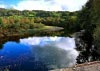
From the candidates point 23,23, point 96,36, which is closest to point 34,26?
point 23,23

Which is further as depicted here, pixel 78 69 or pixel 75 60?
pixel 75 60

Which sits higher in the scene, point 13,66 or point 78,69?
point 78,69

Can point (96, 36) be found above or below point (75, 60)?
above

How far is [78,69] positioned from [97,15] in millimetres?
35348

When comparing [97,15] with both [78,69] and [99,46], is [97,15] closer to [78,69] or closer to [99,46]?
[99,46]

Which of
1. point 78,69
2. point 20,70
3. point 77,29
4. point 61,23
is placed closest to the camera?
point 78,69

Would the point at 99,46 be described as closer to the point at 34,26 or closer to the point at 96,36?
the point at 96,36

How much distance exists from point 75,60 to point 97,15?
38.4ft

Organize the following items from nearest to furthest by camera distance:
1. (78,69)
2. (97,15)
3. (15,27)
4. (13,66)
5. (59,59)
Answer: (78,69) < (13,66) < (59,59) < (97,15) < (15,27)

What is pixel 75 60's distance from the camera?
132ft

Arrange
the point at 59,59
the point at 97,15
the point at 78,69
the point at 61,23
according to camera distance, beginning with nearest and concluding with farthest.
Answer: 1. the point at 78,69
2. the point at 59,59
3. the point at 97,15
4. the point at 61,23

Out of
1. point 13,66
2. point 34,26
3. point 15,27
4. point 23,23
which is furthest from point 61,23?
point 13,66

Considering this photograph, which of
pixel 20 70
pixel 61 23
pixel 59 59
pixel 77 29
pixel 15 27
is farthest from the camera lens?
pixel 61 23

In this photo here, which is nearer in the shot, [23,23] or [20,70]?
[20,70]
